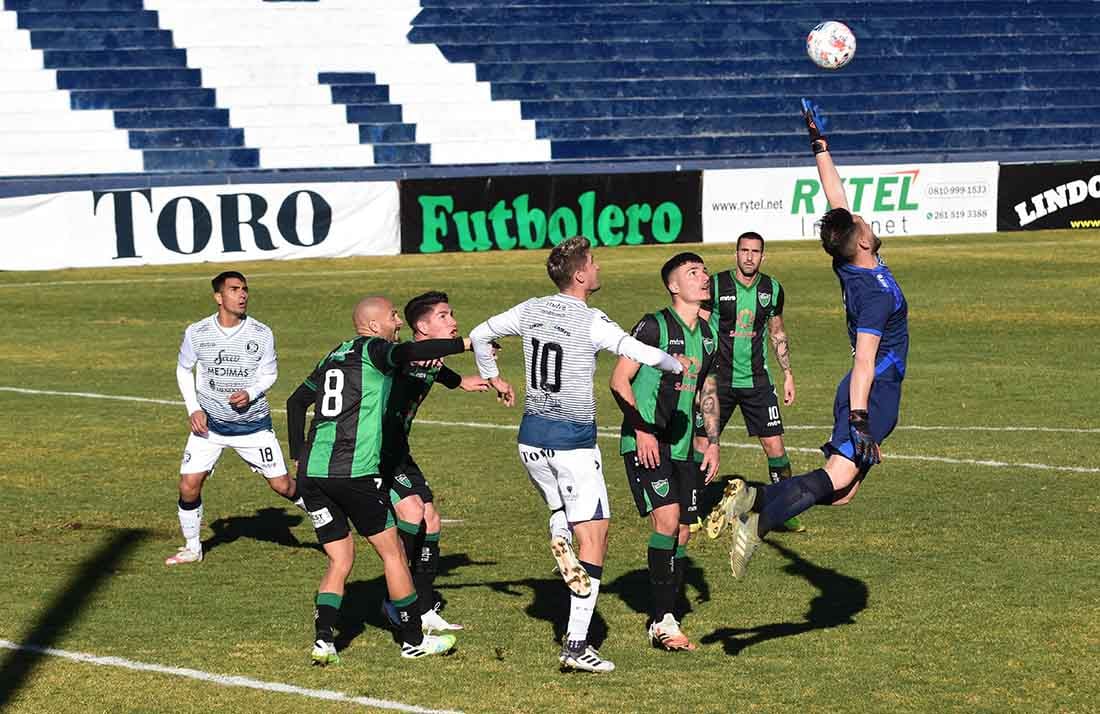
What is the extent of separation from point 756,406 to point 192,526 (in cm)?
466

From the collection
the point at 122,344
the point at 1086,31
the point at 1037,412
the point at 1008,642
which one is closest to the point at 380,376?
the point at 1008,642

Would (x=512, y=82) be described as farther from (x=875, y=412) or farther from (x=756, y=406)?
(x=875, y=412)

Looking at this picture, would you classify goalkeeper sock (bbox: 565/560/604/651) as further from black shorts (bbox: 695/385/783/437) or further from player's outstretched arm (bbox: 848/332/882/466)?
black shorts (bbox: 695/385/783/437)

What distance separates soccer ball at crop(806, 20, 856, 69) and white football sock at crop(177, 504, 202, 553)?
35.2ft

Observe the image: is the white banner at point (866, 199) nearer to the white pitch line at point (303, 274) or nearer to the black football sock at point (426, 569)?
the white pitch line at point (303, 274)

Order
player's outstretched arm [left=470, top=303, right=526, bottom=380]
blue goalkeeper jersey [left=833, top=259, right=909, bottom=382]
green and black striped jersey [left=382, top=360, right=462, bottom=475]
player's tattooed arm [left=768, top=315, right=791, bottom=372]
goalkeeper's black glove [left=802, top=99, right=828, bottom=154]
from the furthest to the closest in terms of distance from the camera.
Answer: player's tattooed arm [left=768, top=315, right=791, bottom=372] < goalkeeper's black glove [left=802, top=99, right=828, bottom=154] < green and black striped jersey [left=382, top=360, right=462, bottom=475] < blue goalkeeper jersey [left=833, top=259, right=909, bottom=382] < player's outstretched arm [left=470, top=303, right=526, bottom=380]

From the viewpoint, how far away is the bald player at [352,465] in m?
8.66

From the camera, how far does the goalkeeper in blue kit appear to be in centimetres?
877

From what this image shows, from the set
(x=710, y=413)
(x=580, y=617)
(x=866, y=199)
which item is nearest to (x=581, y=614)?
(x=580, y=617)

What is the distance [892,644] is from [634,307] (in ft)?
58.9

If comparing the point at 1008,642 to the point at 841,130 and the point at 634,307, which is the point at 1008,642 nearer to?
the point at 634,307

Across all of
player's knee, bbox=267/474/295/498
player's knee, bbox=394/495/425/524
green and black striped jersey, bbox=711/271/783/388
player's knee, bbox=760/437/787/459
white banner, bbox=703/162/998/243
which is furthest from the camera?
white banner, bbox=703/162/998/243

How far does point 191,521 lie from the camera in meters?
11.5

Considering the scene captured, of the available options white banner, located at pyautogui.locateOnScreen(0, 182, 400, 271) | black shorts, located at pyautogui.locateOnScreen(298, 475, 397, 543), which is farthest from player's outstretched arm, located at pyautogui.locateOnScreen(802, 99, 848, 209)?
white banner, located at pyautogui.locateOnScreen(0, 182, 400, 271)
